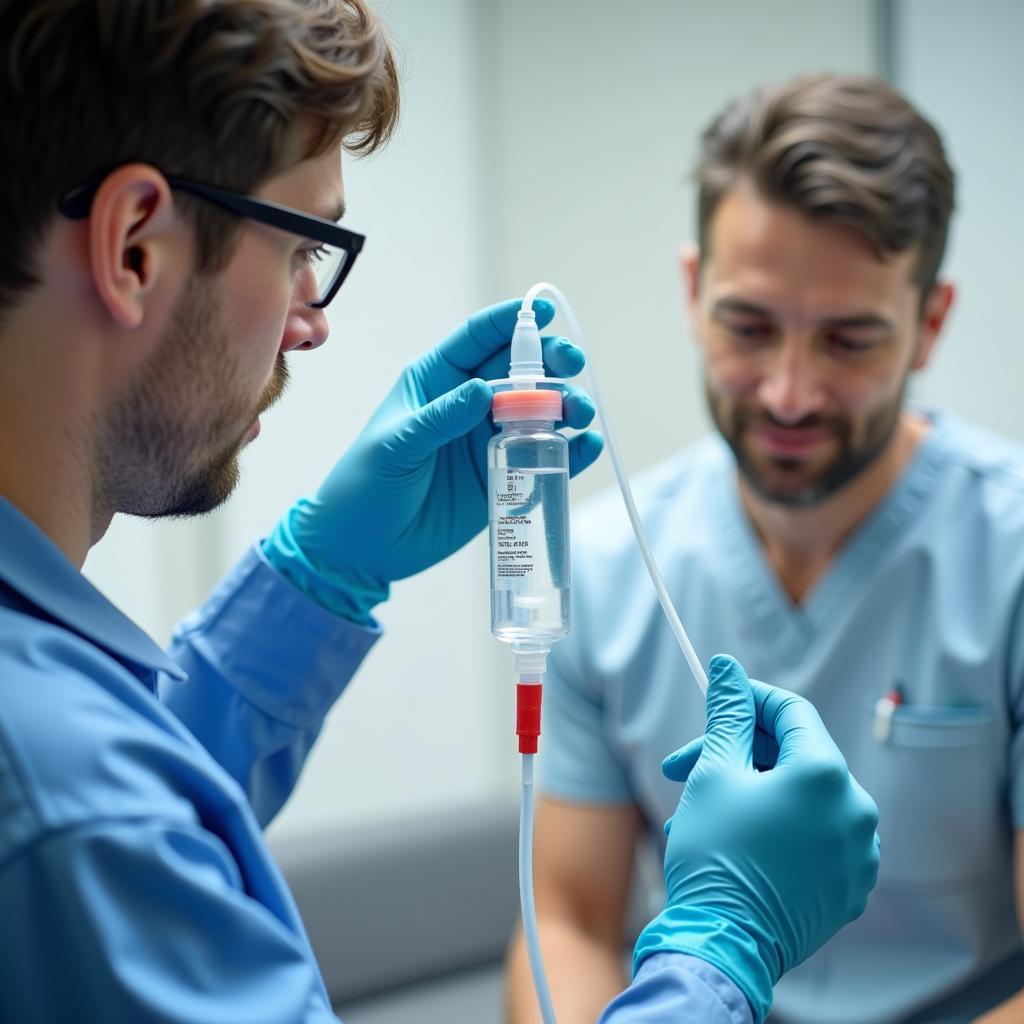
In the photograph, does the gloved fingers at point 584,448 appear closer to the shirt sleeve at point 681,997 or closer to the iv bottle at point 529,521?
the iv bottle at point 529,521

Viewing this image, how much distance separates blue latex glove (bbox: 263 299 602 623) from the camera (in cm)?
101

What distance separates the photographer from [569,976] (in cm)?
133

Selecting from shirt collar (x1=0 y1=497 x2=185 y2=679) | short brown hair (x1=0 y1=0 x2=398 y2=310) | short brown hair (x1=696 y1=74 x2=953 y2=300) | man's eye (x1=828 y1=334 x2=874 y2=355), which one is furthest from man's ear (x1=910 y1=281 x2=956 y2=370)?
shirt collar (x1=0 y1=497 x2=185 y2=679)

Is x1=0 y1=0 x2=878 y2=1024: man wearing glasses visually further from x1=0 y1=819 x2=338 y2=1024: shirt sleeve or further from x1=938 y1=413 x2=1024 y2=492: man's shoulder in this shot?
x1=938 y1=413 x2=1024 y2=492: man's shoulder

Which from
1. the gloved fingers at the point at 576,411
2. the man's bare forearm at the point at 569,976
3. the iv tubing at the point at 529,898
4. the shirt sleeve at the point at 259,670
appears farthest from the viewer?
the man's bare forearm at the point at 569,976

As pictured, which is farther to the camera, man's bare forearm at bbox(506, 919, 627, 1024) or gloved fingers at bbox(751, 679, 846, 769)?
man's bare forearm at bbox(506, 919, 627, 1024)

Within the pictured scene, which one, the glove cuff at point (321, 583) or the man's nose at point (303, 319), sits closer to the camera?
the man's nose at point (303, 319)

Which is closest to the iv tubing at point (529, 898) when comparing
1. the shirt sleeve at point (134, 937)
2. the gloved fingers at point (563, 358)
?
the shirt sleeve at point (134, 937)

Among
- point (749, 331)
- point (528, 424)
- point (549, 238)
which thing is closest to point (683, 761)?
point (528, 424)

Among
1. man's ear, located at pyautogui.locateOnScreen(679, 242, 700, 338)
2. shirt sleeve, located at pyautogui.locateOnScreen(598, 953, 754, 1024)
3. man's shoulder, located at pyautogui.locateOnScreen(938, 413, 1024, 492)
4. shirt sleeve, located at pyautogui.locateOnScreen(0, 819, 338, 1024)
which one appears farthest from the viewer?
man's ear, located at pyautogui.locateOnScreen(679, 242, 700, 338)

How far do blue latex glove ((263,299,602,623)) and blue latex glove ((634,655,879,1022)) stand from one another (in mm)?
363

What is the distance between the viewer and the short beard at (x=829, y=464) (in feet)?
4.57

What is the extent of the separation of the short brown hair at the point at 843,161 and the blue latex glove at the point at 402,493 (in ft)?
1.74

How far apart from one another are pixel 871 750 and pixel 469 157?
1.41 m
